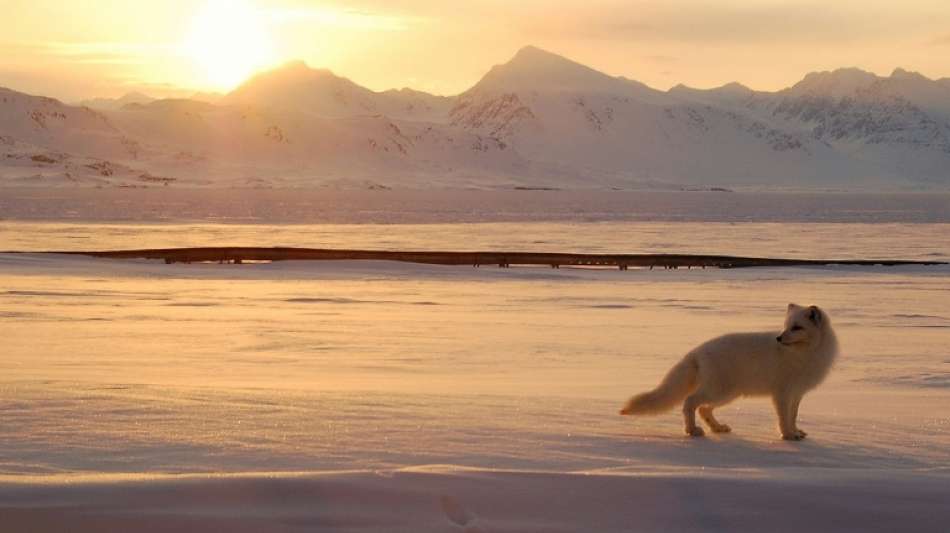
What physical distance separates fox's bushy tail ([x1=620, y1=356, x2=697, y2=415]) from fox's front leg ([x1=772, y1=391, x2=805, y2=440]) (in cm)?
58

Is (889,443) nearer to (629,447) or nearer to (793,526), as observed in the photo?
(629,447)

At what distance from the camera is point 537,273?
3803 centimetres

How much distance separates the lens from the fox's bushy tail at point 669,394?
345 inches

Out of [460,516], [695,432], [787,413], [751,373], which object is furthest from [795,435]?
[460,516]

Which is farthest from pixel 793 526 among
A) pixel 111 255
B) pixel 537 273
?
pixel 111 255

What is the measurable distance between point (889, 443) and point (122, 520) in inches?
210

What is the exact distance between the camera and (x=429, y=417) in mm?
9109

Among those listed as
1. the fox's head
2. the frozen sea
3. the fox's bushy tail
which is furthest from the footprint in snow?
the fox's head

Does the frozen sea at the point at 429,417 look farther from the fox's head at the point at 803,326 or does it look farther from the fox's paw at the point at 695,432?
the fox's head at the point at 803,326

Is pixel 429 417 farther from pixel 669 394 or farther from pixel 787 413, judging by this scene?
pixel 787 413

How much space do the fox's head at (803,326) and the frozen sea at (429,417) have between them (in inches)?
26.9

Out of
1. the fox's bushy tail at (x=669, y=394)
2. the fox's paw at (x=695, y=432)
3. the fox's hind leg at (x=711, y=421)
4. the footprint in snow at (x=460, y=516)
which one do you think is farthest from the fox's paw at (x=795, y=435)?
the footprint in snow at (x=460, y=516)

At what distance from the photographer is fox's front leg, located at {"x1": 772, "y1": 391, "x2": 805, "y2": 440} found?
8.71m

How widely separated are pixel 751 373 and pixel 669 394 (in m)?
0.57
